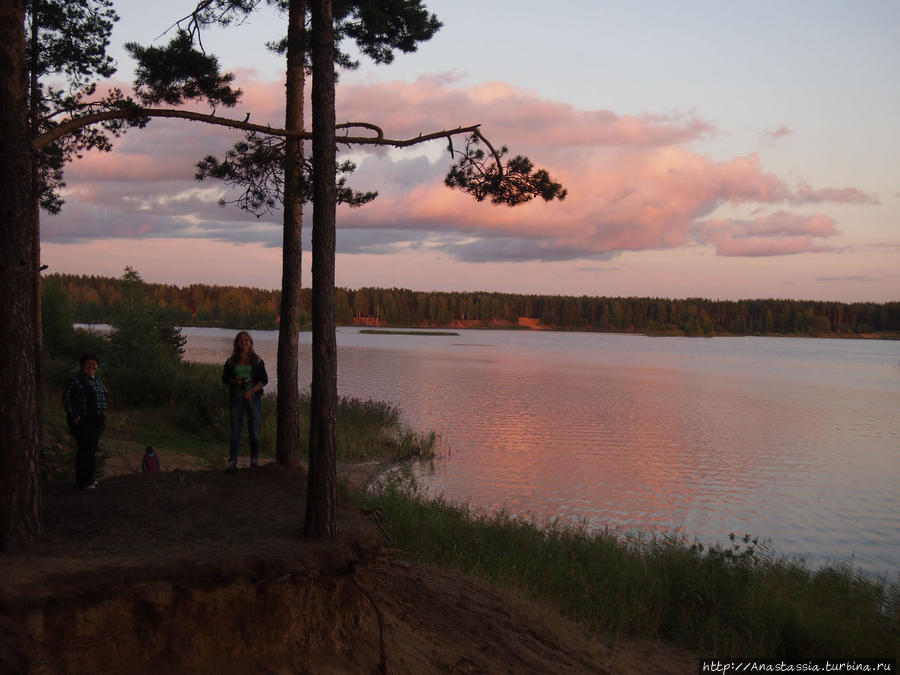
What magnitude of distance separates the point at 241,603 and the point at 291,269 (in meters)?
5.57

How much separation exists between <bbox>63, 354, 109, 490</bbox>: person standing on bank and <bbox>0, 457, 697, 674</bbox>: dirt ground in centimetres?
64

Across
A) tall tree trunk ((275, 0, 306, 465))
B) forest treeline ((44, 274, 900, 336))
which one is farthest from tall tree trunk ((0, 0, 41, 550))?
forest treeline ((44, 274, 900, 336))

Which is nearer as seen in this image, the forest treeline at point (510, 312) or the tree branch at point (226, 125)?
the tree branch at point (226, 125)

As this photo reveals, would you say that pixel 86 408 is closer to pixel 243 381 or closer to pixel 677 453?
pixel 243 381

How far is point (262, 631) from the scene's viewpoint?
5.77m

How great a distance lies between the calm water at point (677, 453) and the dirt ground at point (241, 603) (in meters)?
7.80

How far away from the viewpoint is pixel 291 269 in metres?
10.3

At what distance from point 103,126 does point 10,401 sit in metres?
6.41

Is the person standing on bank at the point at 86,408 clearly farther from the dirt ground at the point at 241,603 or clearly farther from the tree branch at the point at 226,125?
the tree branch at the point at 226,125

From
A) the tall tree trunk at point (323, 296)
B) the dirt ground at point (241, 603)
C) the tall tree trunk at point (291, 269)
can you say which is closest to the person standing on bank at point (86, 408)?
the dirt ground at point (241, 603)

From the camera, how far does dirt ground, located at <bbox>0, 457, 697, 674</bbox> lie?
16.8ft

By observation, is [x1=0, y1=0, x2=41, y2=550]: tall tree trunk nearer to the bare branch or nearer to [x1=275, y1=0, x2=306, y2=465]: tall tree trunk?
the bare branch

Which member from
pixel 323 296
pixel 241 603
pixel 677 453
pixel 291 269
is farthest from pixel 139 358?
pixel 241 603

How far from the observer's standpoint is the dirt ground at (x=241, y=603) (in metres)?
5.13
